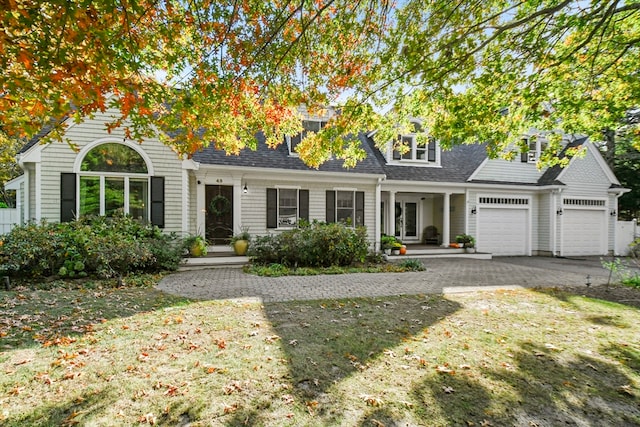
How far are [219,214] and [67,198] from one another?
4.75 metres

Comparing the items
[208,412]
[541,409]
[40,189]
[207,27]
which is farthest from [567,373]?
[40,189]

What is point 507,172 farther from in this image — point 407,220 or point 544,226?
point 407,220

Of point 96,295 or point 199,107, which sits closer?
point 199,107

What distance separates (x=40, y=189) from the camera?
9.77 meters

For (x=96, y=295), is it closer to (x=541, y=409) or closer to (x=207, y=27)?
(x=207, y=27)

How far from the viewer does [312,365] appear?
3604 mm

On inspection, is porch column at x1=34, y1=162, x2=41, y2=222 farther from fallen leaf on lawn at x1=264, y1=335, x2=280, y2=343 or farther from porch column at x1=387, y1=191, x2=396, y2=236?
porch column at x1=387, y1=191, x2=396, y2=236

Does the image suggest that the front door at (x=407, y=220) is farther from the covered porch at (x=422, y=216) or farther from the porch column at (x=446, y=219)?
the porch column at (x=446, y=219)

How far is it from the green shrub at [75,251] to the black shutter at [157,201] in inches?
49.0

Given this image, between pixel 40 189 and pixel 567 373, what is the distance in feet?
42.7

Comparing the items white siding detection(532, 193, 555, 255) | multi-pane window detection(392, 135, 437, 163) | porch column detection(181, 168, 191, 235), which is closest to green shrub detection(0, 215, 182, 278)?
porch column detection(181, 168, 191, 235)

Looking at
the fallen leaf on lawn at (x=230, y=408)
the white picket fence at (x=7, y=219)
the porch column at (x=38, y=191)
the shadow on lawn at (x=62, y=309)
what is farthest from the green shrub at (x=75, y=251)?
the fallen leaf on lawn at (x=230, y=408)

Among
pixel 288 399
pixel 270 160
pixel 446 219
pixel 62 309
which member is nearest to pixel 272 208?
pixel 270 160

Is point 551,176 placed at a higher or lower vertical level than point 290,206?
higher
